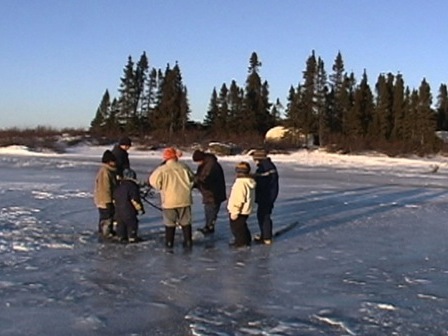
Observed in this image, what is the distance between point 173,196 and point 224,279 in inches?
91.5

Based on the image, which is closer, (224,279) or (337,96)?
(224,279)

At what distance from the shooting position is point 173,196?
9289mm

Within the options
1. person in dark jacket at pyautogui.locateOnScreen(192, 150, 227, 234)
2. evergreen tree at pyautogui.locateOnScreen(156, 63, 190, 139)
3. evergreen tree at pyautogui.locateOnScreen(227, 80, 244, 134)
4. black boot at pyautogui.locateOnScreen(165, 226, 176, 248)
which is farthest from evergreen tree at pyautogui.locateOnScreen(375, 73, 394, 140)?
black boot at pyautogui.locateOnScreen(165, 226, 176, 248)

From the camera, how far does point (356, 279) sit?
293 inches

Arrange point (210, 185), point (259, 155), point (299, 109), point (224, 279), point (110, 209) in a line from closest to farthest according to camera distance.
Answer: point (224, 279)
point (110, 209)
point (259, 155)
point (210, 185)
point (299, 109)

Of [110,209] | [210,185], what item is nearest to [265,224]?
[210,185]

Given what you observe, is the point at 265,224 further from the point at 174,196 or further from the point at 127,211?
the point at 127,211

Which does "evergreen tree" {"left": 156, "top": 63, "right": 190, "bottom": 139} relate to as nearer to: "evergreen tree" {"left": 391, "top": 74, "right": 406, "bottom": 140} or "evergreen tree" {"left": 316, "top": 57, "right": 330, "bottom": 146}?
"evergreen tree" {"left": 316, "top": 57, "right": 330, "bottom": 146}

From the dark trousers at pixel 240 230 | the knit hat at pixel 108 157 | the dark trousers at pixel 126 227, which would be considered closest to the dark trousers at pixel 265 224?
the dark trousers at pixel 240 230

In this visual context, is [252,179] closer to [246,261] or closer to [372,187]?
[246,261]

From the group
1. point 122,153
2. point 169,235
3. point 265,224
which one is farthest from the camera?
point 122,153

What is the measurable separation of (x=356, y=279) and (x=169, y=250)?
2.92 m

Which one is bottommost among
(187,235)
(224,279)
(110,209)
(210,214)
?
(224,279)

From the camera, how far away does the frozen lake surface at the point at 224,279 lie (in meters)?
5.54
